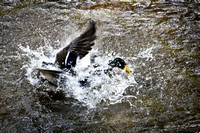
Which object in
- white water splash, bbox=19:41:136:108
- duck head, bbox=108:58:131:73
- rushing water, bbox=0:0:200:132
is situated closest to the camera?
rushing water, bbox=0:0:200:132

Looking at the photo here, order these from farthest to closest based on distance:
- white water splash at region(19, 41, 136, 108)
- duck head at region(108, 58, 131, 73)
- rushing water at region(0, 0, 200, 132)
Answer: duck head at region(108, 58, 131, 73)
white water splash at region(19, 41, 136, 108)
rushing water at region(0, 0, 200, 132)

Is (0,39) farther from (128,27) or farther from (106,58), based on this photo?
(128,27)

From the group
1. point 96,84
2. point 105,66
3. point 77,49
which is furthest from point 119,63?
point 77,49

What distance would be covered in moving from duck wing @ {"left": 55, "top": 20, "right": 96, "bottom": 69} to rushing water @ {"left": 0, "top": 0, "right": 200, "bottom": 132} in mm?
228

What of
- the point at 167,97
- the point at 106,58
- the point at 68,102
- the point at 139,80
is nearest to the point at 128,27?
the point at 106,58

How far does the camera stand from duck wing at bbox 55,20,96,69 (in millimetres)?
3279

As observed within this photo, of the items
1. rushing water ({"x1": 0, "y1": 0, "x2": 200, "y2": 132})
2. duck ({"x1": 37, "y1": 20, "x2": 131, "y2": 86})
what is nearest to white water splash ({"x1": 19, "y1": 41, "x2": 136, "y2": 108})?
rushing water ({"x1": 0, "y1": 0, "x2": 200, "y2": 132})

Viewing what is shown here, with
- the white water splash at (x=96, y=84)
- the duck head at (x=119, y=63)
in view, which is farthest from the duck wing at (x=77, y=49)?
the duck head at (x=119, y=63)

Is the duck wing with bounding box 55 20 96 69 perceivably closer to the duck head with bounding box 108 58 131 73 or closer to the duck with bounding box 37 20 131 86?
the duck with bounding box 37 20 131 86

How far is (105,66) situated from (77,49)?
1.96 feet

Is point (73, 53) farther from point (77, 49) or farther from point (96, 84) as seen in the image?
point (96, 84)

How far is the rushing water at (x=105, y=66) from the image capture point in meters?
3.00

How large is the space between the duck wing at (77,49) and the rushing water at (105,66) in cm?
23

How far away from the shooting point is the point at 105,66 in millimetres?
3584
